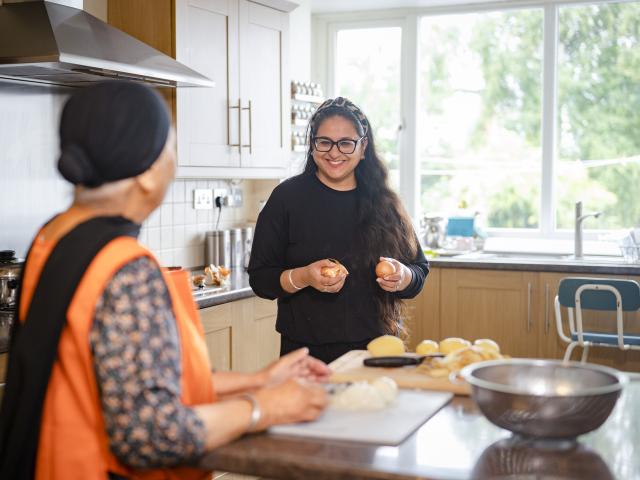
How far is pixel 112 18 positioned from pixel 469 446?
2.95m

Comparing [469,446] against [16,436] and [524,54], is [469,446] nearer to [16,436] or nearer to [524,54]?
[16,436]

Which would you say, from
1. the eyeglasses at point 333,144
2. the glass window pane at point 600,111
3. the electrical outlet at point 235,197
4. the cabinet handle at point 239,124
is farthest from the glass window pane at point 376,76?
the eyeglasses at point 333,144

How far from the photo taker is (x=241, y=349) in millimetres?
3807

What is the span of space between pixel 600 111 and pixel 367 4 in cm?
151

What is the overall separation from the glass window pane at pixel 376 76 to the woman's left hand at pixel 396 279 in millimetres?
3085

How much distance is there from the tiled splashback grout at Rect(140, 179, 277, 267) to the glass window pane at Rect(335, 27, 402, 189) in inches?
51.2

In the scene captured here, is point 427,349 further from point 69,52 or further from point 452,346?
point 69,52

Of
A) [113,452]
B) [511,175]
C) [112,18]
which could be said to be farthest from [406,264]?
[511,175]

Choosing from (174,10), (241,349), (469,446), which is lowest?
(241,349)

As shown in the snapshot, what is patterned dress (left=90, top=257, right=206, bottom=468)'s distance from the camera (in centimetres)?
121

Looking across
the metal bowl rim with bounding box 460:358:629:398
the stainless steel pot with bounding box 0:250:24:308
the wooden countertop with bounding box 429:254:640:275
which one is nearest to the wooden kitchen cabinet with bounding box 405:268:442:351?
the wooden countertop with bounding box 429:254:640:275

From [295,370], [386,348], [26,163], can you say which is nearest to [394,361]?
[386,348]

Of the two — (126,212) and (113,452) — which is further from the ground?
(126,212)

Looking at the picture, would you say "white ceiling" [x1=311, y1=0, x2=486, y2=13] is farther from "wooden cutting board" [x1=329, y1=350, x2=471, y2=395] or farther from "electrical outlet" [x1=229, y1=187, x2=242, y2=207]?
"wooden cutting board" [x1=329, y1=350, x2=471, y2=395]
